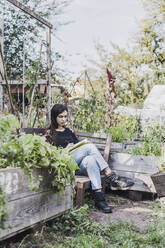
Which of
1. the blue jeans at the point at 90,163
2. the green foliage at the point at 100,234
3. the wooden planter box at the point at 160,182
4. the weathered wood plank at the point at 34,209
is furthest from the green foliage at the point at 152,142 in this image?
the weathered wood plank at the point at 34,209

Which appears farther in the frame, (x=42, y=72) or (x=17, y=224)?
(x=42, y=72)

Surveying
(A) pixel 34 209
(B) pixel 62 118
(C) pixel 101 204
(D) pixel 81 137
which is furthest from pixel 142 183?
(A) pixel 34 209

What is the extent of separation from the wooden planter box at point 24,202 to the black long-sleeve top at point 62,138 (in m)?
1.20

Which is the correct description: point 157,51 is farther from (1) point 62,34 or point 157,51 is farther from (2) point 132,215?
(2) point 132,215


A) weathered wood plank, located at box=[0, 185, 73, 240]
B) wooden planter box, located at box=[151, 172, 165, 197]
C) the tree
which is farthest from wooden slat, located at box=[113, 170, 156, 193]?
the tree

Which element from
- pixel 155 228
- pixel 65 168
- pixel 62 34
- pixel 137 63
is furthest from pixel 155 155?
pixel 137 63

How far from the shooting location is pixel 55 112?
3.60 metres

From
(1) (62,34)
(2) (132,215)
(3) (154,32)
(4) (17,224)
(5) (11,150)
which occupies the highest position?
(3) (154,32)

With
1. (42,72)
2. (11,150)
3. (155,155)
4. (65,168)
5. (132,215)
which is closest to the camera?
(11,150)

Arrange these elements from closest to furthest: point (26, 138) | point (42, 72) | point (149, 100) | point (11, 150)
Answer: point (11, 150), point (26, 138), point (42, 72), point (149, 100)

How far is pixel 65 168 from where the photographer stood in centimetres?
219

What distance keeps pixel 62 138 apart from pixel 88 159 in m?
0.48

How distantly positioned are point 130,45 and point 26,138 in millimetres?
14215

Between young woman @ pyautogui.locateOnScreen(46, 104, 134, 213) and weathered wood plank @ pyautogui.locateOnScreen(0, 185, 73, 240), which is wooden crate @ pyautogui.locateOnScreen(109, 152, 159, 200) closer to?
young woman @ pyautogui.locateOnScreen(46, 104, 134, 213)
